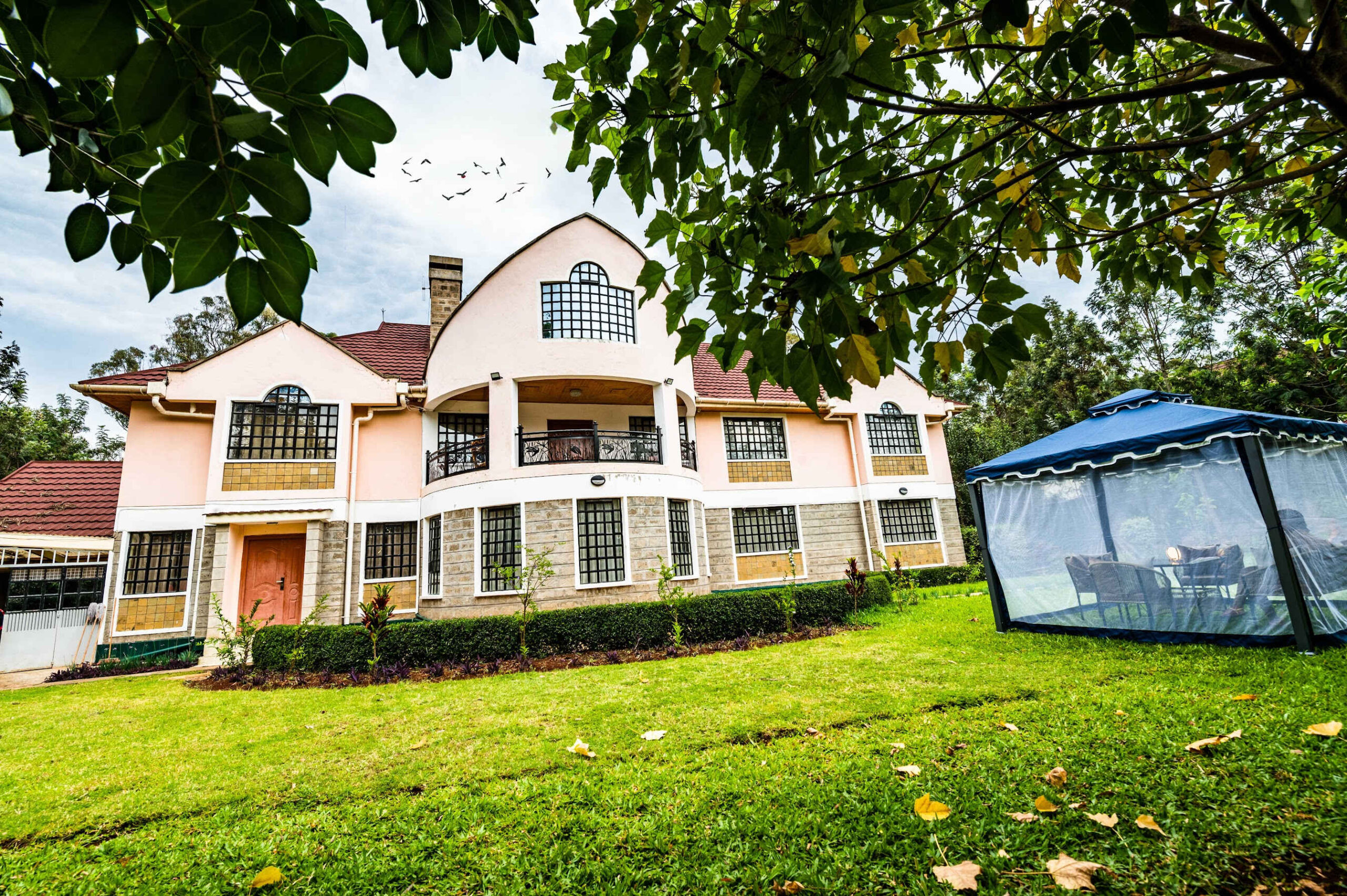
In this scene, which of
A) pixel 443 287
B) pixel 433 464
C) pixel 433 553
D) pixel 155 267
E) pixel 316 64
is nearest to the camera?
pixel 316 64

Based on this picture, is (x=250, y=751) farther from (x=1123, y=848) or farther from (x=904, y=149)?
(x=904, y=149)

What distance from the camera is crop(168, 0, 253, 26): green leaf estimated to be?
746 millimetres

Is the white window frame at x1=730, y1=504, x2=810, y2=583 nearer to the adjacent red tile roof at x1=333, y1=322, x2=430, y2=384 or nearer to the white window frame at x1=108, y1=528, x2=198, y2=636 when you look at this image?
the adjacent red tile roof at x1=333, y1=322, x2=430, y2=384

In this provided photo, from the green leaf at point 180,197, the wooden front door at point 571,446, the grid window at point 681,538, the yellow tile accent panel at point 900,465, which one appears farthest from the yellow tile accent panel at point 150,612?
the yellow tile accent panel at point 900,465

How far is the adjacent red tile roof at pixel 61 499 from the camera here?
43.7 feet

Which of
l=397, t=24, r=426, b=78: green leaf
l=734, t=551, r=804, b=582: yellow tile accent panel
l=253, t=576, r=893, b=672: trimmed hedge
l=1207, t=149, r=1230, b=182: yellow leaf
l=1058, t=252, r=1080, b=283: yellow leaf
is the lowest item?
l=253, t=576, r=893, b=672: trimmed hedge

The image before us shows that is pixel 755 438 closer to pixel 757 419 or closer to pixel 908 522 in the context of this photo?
pixel 757 419

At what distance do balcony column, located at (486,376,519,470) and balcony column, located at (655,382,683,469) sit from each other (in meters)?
3.48

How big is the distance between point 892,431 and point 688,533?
967 centimetres

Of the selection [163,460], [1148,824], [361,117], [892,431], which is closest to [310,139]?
[361,117]

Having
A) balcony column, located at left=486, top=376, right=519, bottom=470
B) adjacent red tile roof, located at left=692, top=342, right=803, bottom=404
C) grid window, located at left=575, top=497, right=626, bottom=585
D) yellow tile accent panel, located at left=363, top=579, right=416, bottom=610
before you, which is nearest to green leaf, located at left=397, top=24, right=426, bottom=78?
grid window, located at left=575, top=497, right=626, bottom=585

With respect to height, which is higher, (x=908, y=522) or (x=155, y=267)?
(x=155, y=267)

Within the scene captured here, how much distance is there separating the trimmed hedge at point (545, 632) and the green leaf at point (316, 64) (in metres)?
10.0

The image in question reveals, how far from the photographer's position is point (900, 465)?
64.6 ft
